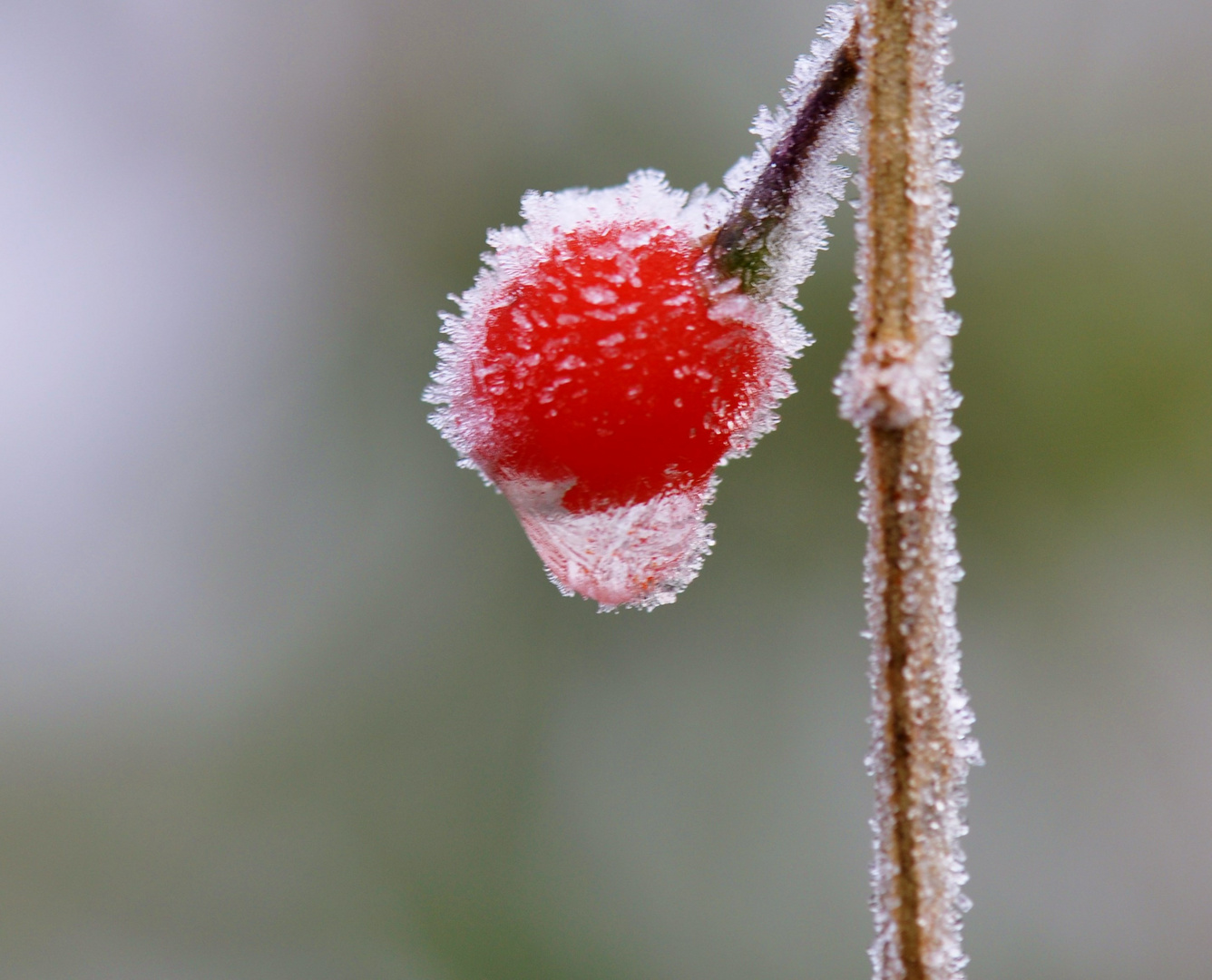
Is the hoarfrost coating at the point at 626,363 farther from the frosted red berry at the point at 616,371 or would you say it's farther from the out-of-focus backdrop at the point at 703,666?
the out-of-focus backdrop at the point at 703,666

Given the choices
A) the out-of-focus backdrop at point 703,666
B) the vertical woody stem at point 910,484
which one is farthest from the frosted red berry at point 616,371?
the out-of-focus backdrop at point 703,666

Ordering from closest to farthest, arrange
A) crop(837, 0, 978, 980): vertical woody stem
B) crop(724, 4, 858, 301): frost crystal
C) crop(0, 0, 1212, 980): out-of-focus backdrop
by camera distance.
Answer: crop(837, 0, 978, 980): vertical woody stem, crop(724, 4, 858, 301): frost crystal, crop(0, 0, 1212, 980): out-of-focus backdrop

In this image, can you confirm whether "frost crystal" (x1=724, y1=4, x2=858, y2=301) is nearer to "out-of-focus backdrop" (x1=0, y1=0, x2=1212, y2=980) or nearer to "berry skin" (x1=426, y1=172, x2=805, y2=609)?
"berry skin" (x1=426, y1=172, x2=805, y2=609)

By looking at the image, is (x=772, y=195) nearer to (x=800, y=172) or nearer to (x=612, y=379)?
(x=800, y=172)

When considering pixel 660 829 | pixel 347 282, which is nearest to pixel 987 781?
pixel 660 829

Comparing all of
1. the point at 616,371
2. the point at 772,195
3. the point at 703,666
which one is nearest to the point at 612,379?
the point at 616,371

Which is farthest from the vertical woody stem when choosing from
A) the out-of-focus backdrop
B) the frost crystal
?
the out-of-focus backdrop
